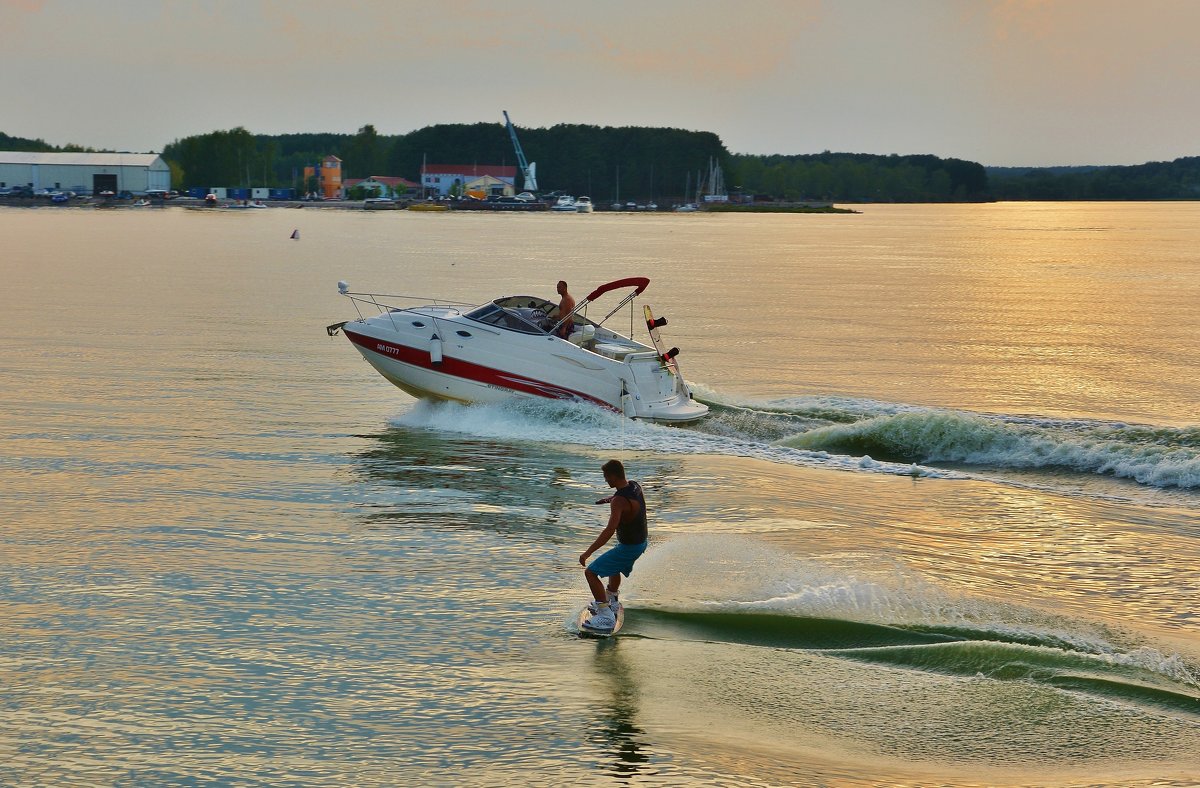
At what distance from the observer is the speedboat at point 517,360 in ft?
74.1

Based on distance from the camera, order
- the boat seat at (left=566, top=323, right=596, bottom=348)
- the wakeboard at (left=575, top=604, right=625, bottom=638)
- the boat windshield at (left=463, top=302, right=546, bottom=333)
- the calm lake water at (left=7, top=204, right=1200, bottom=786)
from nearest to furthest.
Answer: the calm lake water at (left=7, top=204, right=1200, bottom=786) → the wakeboard at (left=575, top=604, right=625, bottom=638) → the boat windshield at (left=463, top=302, right=546, bottom=333) → the boat seat at (left=566, top=323, right=596, bottom=348)

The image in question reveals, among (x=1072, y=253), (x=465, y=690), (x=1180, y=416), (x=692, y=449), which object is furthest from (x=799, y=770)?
(x=1072, y=253)

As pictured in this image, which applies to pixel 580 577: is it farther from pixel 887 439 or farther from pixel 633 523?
pixel 887 439

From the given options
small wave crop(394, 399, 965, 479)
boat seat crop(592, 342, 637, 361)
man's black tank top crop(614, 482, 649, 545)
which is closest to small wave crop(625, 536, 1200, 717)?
man's black tank top crop(614, 482, 649, 545)

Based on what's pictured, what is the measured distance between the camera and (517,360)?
74.3 ft

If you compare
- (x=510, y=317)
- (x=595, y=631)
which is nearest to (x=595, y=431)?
(x=510, y=317)

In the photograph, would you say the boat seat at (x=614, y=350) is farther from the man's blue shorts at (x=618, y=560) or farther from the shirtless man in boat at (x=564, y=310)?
the man's blue shorts at (x=618, y=560)

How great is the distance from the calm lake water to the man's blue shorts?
30.8 inches

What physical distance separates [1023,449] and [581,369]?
8.06 meters

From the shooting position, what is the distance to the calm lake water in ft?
33.5

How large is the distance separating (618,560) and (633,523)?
0.46 meters

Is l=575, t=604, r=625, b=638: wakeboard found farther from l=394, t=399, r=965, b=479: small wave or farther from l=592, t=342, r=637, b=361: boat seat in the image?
l=592, t=342, r=637, b=361: boat seat

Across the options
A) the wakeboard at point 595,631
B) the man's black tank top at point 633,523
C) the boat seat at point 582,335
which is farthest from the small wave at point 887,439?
the man's black tank top at point 633,523

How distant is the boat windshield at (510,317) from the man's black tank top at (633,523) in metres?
11.1
